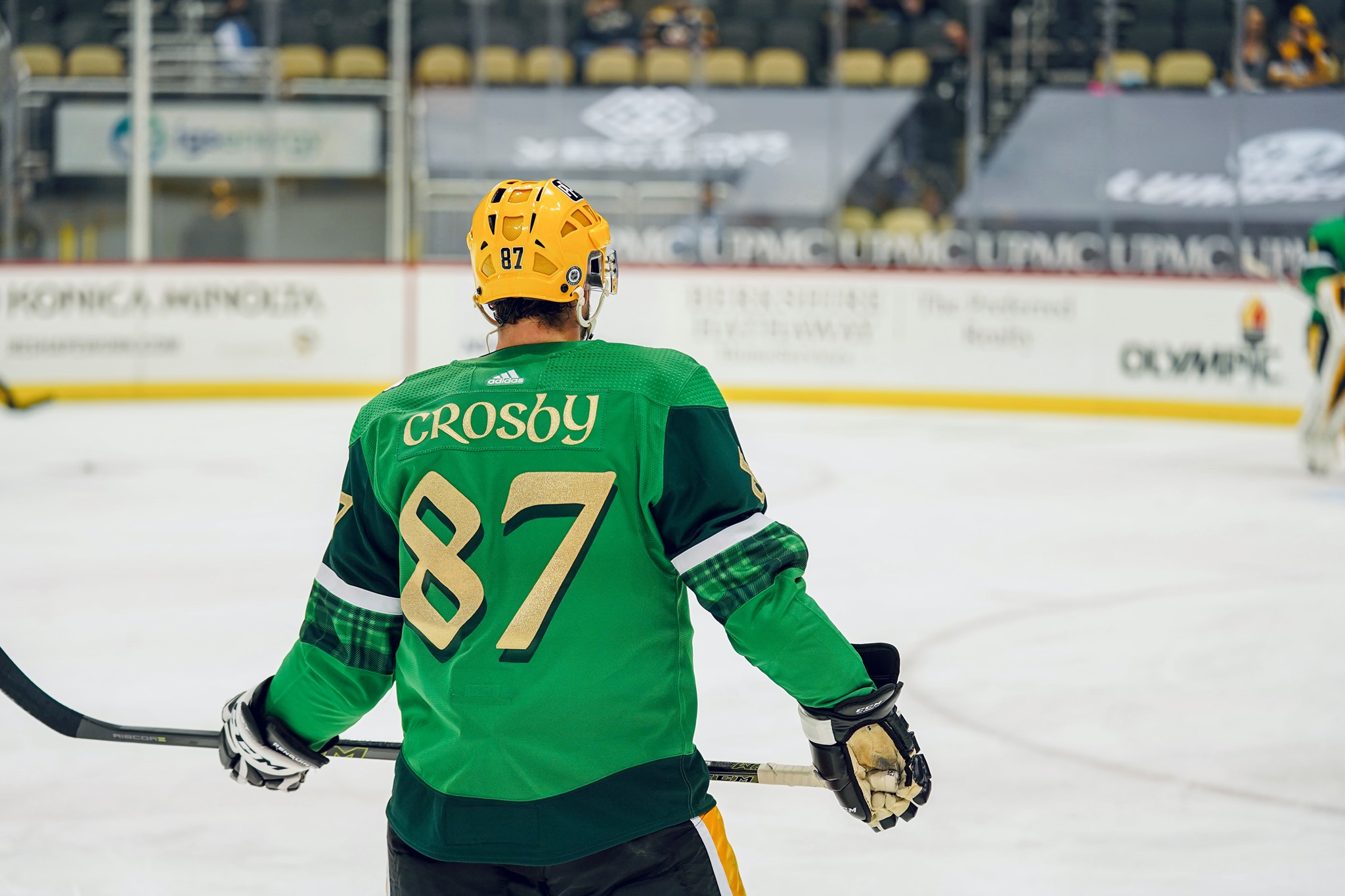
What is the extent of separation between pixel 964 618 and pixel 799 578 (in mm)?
3517

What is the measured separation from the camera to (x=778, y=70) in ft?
41.0

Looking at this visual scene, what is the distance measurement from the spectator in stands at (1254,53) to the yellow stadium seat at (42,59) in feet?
28.0

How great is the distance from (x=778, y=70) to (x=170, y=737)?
36.9ft

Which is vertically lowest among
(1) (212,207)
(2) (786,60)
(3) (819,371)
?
(3) (819,371)

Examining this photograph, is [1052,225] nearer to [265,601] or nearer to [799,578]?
[265,601]

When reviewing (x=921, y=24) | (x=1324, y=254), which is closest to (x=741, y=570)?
(x=1324, y=254)

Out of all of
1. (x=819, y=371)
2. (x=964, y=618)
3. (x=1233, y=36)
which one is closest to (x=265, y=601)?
(x=964, y=618)

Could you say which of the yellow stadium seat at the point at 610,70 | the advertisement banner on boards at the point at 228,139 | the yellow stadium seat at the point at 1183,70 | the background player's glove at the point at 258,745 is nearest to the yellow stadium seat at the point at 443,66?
the yellow stadium seat at the point at 610,70

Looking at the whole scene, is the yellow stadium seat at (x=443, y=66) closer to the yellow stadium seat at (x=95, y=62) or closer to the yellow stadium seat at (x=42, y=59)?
the yellow stadium seat at (x=95, y=62)

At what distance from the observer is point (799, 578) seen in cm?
147

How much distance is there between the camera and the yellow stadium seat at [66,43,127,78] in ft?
38.9

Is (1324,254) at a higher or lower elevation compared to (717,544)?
lower

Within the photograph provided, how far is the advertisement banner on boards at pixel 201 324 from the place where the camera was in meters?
Answer: 11.0

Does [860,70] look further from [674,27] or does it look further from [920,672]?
[920,672]
